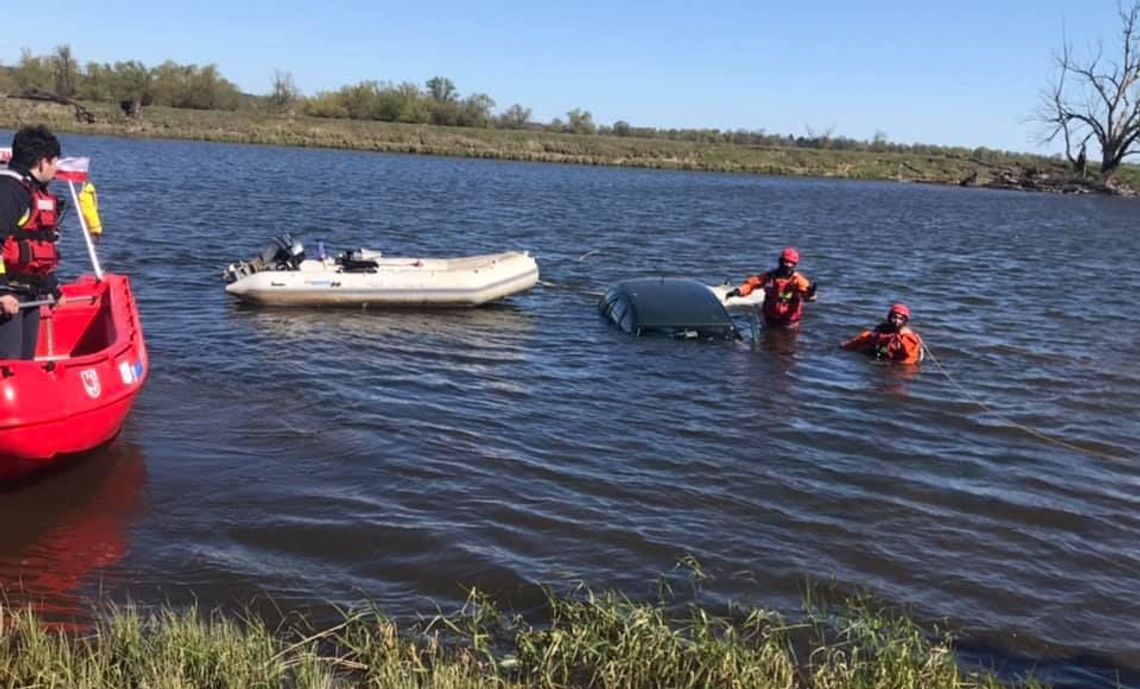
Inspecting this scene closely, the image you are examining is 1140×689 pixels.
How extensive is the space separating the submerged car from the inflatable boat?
6.22 ft

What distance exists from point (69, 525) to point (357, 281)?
7306 mm

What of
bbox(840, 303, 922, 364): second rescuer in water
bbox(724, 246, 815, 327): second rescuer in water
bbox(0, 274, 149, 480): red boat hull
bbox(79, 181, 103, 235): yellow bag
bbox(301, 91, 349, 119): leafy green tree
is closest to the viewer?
bbox(0, 274, 149, 480): red boat hull

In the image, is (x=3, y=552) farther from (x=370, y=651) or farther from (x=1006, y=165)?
(x=1006, y=165)

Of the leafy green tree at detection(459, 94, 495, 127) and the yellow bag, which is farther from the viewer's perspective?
the leafy green tree at detection(459, 94, 495, 127)

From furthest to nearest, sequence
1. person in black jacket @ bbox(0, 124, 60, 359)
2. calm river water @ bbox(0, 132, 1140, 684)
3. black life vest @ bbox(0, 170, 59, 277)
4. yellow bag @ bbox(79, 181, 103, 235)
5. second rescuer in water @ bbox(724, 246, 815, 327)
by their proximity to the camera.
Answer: second rescuer in water @ bbox(724, 246, 815, 327)
yellow bag @ bbox(79, 181, 103, 235)
black life vest @ bbox(0, 170, 59, 277)
person in black jacket @ bbox(0, 124, 60, 359)
calm river water @ bbox(0, 132, 1140, 684)

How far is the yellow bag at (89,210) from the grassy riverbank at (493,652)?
4147 mm

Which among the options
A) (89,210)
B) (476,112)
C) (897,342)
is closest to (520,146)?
(476,112)

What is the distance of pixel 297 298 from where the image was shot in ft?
42.3

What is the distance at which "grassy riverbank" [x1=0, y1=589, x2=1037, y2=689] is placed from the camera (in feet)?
13.3

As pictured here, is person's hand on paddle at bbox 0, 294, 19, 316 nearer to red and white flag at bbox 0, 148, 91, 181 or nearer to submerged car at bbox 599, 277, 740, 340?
red and white flag at bbox 0, 148, 91, 181

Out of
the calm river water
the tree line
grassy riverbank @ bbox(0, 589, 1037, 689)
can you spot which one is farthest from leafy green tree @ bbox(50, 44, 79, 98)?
grassy riverbank @ bbox(0, 589, 1037, 689)

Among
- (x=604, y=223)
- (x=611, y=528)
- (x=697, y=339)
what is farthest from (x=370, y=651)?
(x=604, y=223)

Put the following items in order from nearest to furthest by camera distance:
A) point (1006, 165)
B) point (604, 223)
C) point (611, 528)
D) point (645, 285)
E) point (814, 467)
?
point (611, 528) < point (814, 467) < point (645, 285) < point (604, 223) < point (1006, 165)

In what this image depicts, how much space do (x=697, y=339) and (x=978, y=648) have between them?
7086 mm
